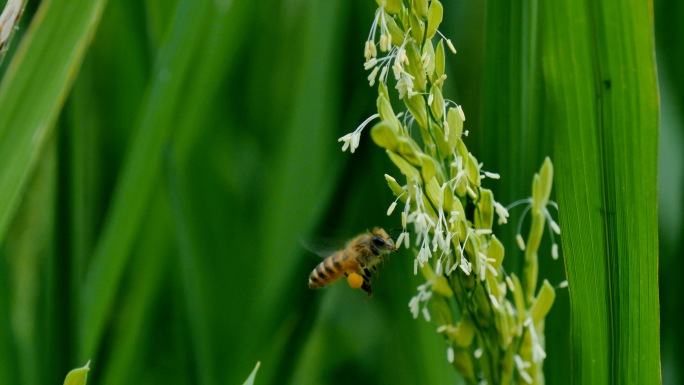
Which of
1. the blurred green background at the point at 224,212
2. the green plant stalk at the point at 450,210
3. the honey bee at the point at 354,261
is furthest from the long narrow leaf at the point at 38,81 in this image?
the honey bee at the point at 354,261

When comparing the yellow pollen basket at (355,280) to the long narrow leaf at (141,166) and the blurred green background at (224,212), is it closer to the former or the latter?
the blurred green background at (224,212)

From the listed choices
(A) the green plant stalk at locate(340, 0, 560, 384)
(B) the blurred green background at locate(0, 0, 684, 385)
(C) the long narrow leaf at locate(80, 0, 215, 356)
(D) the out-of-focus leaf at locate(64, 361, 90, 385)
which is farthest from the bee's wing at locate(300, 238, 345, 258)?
(D) the out-of-focus leaf at locate(64, 361, 90, 385)

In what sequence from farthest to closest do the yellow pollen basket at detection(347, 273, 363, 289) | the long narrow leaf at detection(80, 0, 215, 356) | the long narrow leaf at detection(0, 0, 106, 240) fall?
the yellow pollen basket at detection(347, 273, 363, 289), the long narrow leaf at detection(80, 0, 215, 356), the long narrow leaf at detection(0, 0, 106, 240)

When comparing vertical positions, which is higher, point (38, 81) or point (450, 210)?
point (38, 81)

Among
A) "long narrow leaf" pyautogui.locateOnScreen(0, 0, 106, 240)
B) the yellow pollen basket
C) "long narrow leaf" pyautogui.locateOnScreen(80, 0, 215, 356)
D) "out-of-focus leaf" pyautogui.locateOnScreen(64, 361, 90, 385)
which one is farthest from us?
the yellow pollen basket

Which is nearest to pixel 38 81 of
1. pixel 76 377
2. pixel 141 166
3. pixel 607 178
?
pixel 141 166

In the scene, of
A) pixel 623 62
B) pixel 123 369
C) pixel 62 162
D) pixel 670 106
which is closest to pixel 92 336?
pixel 123 369

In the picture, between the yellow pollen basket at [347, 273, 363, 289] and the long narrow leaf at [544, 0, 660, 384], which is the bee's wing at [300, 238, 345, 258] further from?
the long narrow leaf at [544, 0, 660, 384]

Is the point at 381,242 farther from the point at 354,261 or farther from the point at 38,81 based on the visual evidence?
the point at 38,81
